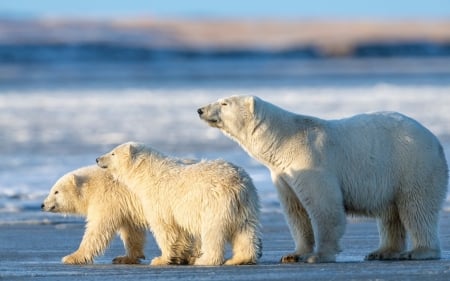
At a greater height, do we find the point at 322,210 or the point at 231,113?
the point at 231,113

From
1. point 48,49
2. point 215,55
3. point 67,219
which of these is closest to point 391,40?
point 215,55

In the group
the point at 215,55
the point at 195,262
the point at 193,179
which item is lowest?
the point at 195,262

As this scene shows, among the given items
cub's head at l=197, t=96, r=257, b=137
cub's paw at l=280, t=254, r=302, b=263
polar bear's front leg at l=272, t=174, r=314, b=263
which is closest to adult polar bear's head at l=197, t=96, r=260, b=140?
cub's head at l=197, t=96, r=257, b=137

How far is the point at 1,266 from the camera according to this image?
30.0 ft

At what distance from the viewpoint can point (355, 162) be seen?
9.48 metres

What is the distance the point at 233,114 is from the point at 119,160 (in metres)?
1.06

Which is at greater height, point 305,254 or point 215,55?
point 215,55

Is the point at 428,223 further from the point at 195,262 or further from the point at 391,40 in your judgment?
the point at 391,40

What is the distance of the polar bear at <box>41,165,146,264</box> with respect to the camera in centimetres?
980

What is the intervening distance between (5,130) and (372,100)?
1183 centimetres

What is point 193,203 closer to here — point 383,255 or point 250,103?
point 250,103

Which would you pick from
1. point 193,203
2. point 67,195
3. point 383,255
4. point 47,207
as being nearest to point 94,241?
point 67,195

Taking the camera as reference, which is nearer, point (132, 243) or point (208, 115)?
point (208, 115)

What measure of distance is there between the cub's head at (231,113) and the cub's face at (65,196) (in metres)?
1.39
